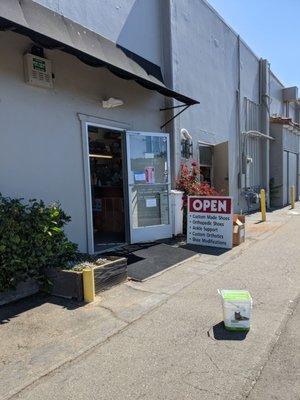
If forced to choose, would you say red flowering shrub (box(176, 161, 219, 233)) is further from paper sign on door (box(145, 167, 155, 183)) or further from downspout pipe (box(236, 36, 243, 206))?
downspout pipe (box(236, 36, 243, 206))

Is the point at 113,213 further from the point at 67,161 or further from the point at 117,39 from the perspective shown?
the point at 117,39

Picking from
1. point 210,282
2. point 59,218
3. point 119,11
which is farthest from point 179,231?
point 119,11

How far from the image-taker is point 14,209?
15.9ft

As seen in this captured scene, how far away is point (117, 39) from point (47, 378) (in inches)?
257

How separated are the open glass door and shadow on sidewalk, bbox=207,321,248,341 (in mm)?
4170

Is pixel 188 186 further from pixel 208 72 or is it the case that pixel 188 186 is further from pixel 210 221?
pixel 208 72

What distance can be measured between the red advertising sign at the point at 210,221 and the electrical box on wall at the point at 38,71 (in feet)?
12.7

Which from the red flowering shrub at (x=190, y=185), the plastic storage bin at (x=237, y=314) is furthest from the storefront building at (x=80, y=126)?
the plastic storage bin at (x=237, y=314)

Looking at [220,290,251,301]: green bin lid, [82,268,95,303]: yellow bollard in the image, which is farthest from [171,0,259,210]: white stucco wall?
[220,290,251,301]: green bin lid

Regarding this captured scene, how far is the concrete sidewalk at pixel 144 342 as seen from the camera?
3047 mm

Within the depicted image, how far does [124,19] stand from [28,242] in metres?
5.36

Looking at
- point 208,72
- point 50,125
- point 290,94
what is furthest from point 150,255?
point 290,94

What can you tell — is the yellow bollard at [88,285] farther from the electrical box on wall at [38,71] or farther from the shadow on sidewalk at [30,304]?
the electrical box on wall at [38,71]

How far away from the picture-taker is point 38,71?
230 inches
